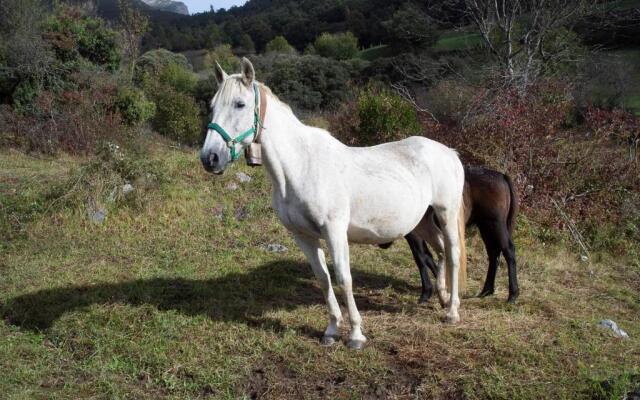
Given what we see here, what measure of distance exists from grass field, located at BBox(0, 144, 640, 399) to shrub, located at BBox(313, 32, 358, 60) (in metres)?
29.2

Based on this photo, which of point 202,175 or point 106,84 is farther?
point 106,84

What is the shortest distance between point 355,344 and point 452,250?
123 cm

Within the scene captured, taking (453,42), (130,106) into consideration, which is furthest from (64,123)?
(453,42)

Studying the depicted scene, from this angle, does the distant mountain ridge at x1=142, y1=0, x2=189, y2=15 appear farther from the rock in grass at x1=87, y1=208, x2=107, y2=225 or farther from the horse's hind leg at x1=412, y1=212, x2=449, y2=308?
the horse's hind leg at x1=412, y1=212, x2=449, y2=308

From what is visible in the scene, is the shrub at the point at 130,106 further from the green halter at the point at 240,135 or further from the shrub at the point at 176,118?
the green halter at the point at 240,135

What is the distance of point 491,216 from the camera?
4727 millimetres

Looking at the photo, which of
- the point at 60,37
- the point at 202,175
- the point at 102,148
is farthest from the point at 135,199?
the point at 60,37

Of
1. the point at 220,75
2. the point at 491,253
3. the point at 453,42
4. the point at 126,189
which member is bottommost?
the point at 491,253

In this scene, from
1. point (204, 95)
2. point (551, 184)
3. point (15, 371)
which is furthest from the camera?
point (204, 95)

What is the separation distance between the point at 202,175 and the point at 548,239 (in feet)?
18.2

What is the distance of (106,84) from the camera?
553 inches

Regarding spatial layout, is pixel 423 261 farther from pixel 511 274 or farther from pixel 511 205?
pixel 511 205

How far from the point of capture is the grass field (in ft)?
10.8

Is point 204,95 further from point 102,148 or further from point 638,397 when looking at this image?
point 638,397
